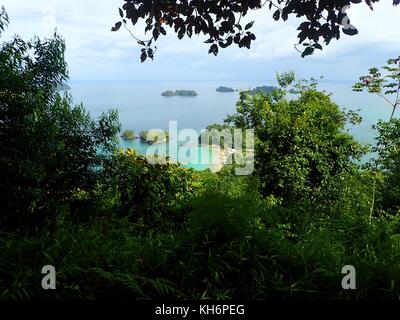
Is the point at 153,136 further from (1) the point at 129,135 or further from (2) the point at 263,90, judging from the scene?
(2) the point at 263,90

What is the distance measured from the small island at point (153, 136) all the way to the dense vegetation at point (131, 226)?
113cm

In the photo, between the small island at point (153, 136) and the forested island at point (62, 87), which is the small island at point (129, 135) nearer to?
the small island at point (153, 136)

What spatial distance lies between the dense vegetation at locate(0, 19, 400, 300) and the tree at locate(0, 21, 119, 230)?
1 cm

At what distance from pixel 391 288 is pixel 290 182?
17.7ft

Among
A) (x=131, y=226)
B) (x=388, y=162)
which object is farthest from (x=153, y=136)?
(x=388, y=162)

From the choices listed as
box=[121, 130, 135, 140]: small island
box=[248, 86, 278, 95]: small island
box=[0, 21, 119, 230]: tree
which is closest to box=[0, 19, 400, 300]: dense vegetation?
box=[0, 21, 119, 230]: tree

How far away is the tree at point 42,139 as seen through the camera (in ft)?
10.6

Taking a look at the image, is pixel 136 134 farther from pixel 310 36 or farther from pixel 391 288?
pixel 391 288

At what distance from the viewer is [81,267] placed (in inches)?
90.4

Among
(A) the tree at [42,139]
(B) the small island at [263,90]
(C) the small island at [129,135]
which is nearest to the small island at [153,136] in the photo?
(C) the small island at [129,135]

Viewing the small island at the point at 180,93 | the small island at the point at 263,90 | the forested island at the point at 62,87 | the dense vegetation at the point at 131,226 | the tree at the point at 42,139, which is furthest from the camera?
the small island at the point at 180,93

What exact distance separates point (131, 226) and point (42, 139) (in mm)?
1311

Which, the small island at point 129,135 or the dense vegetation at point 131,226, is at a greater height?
the small island at point 129,135

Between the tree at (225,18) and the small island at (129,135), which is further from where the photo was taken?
the small island at (129,135)
